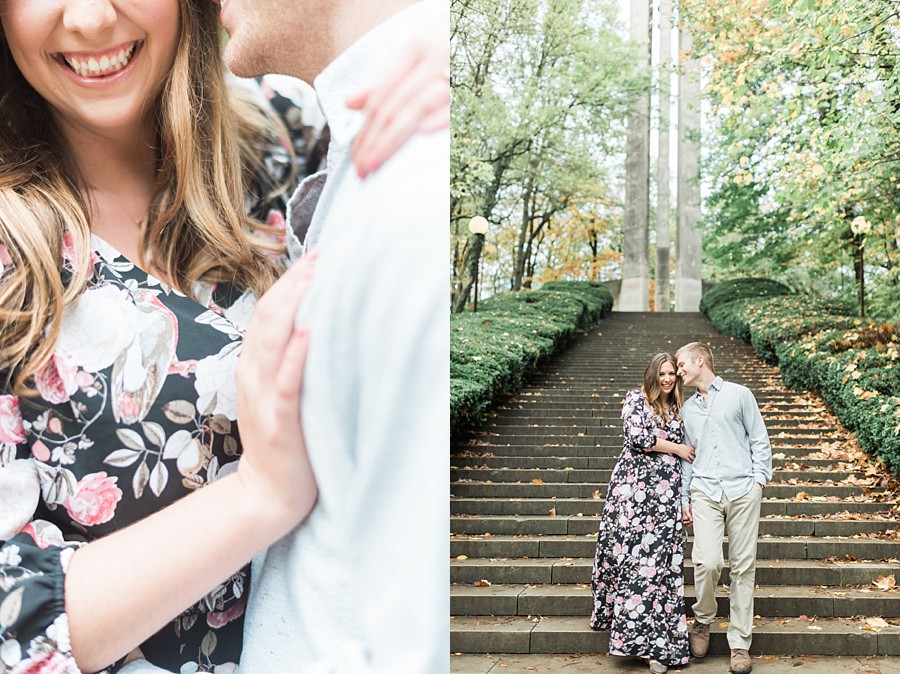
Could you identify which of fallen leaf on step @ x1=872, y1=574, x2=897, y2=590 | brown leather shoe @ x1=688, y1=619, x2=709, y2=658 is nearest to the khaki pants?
brown leather shoe @ x1=688, y1=619, x2=709, y2=658

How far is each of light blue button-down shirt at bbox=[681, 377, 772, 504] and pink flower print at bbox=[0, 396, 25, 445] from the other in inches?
125

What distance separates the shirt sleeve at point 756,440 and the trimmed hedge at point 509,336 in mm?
2344

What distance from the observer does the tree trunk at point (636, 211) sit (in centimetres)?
1683

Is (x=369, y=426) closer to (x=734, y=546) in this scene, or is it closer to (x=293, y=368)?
(x=293, y=368)

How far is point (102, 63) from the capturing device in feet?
5.35

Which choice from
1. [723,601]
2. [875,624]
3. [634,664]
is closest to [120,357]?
[634,664]

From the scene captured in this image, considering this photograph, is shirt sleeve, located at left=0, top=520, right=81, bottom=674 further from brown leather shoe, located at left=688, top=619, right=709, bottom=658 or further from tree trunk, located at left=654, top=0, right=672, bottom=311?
tree trunk, located at left=654, top=0, right=672, bottom=311

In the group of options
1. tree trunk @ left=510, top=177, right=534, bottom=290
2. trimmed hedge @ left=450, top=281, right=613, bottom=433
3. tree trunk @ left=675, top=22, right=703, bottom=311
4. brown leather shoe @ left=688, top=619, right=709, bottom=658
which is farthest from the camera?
tree trunk @ left=675, top=22, right=703, bottom=311

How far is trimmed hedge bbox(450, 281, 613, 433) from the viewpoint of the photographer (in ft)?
22.4

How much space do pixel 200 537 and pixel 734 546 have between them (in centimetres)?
315

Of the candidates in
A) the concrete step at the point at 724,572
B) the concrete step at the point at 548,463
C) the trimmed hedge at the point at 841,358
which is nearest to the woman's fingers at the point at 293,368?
the concrete step at the point at 724,572

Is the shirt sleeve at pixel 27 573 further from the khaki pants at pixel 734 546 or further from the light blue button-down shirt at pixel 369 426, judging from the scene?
the khaki pants at pixel 734 546

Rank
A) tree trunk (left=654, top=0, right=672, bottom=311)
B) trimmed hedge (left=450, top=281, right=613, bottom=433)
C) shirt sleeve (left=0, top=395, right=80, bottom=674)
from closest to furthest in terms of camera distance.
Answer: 1. shirt sleeve (left=0, top=395, right=80, bottom=674)
2. trimmed hedge (left=450, top=281, right=613, bottom=433)
3. tree trunk (left=654, top=0, right=672, bottom=311)

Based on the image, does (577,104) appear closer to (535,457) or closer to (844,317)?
(844,317)
